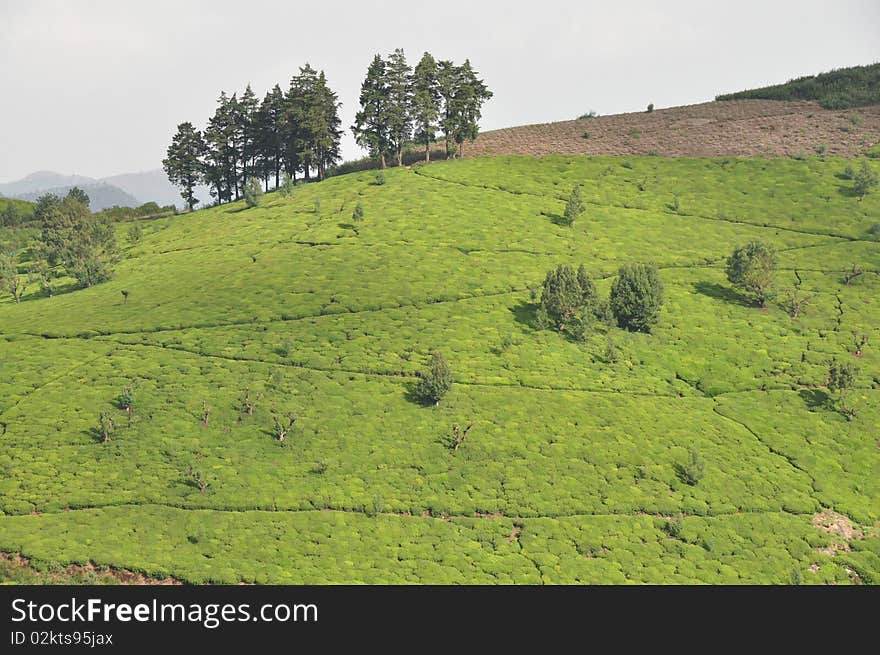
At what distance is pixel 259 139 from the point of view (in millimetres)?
123688

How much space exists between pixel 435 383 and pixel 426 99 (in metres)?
77.2

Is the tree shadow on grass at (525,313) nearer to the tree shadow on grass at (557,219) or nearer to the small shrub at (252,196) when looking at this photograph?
the tree shadow on grass at (557,219)

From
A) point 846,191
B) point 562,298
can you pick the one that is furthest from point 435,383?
point 846,191

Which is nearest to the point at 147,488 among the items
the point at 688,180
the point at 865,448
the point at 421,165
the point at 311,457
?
the point at 311,457

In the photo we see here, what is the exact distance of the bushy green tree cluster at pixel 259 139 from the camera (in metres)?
118

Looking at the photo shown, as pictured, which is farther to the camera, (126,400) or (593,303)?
(593,303)

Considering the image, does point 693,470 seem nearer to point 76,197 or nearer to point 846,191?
point 846,191

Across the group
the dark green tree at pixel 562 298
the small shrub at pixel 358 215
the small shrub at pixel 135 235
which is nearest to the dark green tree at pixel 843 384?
the dark green tree at pixel 562 298

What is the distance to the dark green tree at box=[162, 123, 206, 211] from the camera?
12106cm

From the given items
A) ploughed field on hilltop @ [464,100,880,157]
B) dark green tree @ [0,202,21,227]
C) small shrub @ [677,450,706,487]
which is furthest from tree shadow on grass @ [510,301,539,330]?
dark green tree @ [0,202,21,227]

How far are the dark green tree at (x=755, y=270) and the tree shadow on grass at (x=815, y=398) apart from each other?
15947 mm

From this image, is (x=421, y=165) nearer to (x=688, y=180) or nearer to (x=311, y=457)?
(x=688, y=180)

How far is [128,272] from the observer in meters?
83.2

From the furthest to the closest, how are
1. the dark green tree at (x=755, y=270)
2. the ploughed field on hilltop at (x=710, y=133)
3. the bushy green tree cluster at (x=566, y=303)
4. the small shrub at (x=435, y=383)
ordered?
1. the ploughed field on hilltop at (x=710, y=133)
2. the dark green tree at (x=755, y=270)
3. the bushy green tree cluster at (x=566, y=303)
4. the small shrub at (x=435, y=383)
